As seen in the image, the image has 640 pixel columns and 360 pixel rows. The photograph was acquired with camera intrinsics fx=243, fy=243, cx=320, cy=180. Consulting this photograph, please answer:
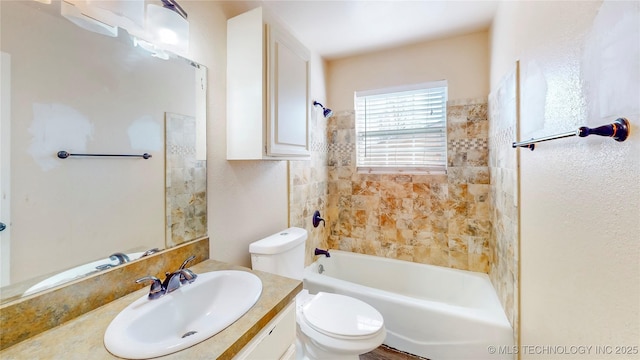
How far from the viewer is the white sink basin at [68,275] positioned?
0.77 m

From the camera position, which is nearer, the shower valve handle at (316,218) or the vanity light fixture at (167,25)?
the vanity light fixture at (167,25)

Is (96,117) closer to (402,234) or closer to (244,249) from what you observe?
(244,249)

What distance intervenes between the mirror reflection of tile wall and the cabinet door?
0.39 meters

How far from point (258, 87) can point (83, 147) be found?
79 centimetres

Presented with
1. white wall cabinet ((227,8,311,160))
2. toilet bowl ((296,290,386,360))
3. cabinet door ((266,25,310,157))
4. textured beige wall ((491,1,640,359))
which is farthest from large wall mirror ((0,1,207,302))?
textured beige wall ((491,1,640,359))

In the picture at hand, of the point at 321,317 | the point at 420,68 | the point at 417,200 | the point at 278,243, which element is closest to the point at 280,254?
the point at 278,243

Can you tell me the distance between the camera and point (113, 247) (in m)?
0.96

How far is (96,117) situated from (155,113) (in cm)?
23

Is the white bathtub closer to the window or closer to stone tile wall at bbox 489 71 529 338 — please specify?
stone tile wall at bbox 489 71 529 338

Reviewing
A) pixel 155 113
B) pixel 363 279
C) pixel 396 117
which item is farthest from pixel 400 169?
pixel 155 113

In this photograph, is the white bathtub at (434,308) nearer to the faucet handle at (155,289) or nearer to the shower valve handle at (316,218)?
the shower valve handle at (316,218)

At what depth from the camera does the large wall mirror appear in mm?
728

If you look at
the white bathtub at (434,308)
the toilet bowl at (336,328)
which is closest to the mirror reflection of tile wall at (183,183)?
the toilet bowl at (336,328)

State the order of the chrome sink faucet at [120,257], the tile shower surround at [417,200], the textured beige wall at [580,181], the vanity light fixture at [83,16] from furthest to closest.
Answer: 1. the tile shower surround at [417,200]
2. the chrome sink faucet at [120,257]
3. the vanity light fixture at [83,16]
4. the textured beige wall at [580,181]
